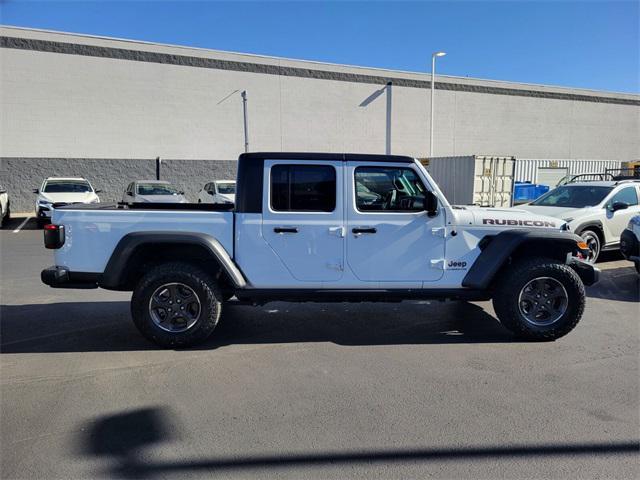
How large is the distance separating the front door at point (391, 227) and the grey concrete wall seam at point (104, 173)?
18342 mm

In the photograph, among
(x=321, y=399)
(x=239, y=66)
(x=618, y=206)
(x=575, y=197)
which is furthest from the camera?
(x=239, y=66)

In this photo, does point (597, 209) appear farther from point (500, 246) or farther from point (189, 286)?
point (189, 286)

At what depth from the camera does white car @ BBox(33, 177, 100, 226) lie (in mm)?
14359

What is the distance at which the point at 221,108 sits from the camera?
2183cm

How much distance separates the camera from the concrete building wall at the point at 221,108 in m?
19.3

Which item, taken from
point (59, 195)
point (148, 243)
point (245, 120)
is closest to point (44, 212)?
point (59, 195)

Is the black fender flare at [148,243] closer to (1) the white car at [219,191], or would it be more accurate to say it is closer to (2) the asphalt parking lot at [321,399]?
(2) the asphalt parking lot at [321,399]

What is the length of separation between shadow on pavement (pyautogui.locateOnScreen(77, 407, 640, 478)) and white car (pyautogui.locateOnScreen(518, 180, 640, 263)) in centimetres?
645

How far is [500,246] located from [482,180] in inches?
554

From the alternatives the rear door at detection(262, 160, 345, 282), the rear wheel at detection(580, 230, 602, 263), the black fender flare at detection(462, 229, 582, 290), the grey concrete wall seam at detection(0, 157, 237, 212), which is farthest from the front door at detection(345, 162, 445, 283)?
the grey concrete wall seam at detection(0, 157, 237, 212)

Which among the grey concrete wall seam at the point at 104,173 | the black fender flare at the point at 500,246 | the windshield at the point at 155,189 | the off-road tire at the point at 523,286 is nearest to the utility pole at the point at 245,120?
the grey concrete wall seam at the point at 104,173

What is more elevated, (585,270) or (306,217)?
(306,217)

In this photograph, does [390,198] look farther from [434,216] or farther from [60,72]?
[60,72]

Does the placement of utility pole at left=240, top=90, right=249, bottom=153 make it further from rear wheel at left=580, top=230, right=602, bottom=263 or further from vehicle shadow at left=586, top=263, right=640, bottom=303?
vehicle shadow at left=586, top=263, right=640, bottom=303
